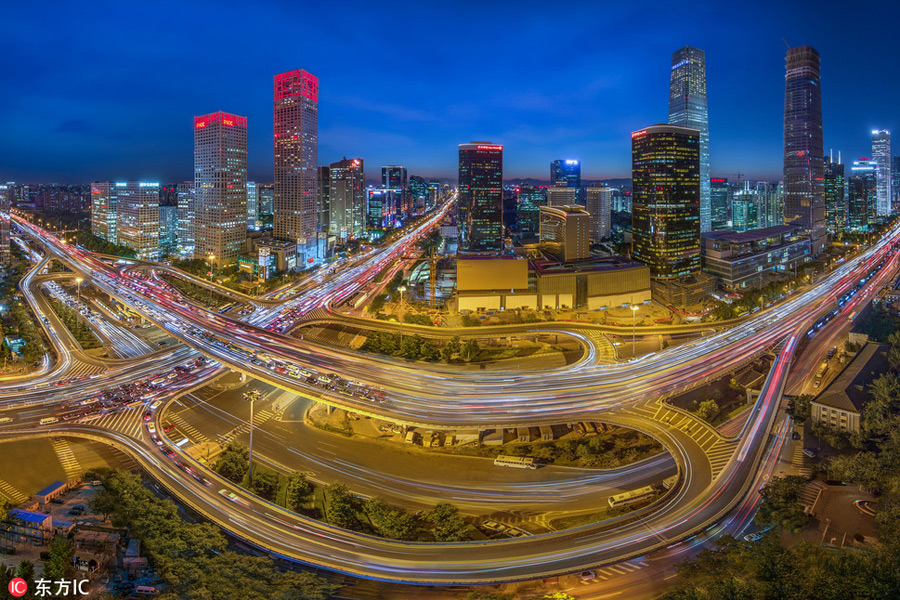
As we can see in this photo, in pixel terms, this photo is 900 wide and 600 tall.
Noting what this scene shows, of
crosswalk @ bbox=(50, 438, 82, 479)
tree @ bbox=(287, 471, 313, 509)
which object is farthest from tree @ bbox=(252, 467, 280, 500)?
crosswalk @ bbox=(50, 438, 82, 479)

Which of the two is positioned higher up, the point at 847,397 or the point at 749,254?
the point at 749,254

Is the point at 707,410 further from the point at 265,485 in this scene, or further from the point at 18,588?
the point at 18,588

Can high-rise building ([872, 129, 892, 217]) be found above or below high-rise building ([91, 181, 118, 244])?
above

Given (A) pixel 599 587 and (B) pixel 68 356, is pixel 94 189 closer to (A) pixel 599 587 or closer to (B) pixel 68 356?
(B) pixel 68 356

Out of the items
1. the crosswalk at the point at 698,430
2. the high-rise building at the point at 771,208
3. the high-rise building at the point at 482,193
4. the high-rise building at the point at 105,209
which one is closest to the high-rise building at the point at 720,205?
the high-rise building at the point at 771,208

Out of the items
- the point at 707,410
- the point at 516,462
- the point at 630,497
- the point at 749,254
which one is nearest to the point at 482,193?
the point at 749,254

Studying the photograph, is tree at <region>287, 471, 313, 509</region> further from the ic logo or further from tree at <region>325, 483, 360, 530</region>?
the ic logo
